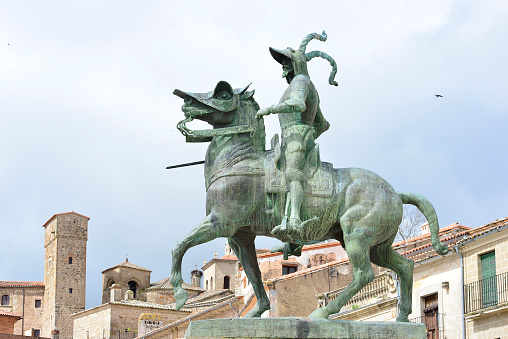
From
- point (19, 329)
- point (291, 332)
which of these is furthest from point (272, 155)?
point (19, 329)

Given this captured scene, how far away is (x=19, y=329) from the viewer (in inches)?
3612

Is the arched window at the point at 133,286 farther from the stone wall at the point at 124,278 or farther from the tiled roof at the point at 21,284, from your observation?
the tiled roof at the point at 21,284

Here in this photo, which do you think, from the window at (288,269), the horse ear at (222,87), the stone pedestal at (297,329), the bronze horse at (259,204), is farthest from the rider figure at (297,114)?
the window at (288,269)

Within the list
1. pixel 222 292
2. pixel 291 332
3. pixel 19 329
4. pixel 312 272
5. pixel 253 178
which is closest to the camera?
pixel 291 332

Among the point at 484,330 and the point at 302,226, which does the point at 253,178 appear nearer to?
the point at 302,226

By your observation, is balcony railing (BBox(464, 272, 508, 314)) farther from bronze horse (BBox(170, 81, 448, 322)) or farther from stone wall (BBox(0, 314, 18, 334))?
stone wall (BBox(0, 314, 18, 334))

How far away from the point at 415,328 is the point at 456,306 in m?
18.7

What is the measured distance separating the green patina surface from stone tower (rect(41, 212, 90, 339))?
78792mm

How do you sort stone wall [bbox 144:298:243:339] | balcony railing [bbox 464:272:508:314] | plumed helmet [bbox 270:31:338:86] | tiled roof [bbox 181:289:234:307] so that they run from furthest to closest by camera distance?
1. tiled roof [bbox 181:289:234:307]
2. stone wall [bbox 144:298:243:339]
3. balcony railing [bbox 464:272:508:314]
4. plumed helmet [bbox 270:31:338:86]

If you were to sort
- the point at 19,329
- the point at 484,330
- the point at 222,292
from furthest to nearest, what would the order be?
the point at 19,329 < the point at 222,292 < the point at 484,330

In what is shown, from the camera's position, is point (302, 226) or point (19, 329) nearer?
point (302, 226)

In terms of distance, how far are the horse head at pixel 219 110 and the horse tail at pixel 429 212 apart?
1634mm

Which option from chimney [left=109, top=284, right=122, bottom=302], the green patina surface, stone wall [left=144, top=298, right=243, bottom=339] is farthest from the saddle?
chimney [left=109, top=284, right=122, bottom=302]

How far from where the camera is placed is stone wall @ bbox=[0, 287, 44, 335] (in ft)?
297
